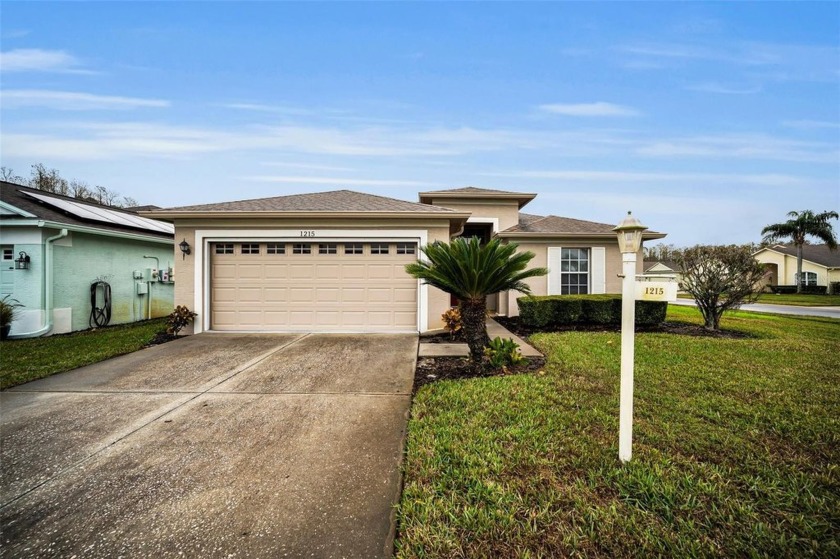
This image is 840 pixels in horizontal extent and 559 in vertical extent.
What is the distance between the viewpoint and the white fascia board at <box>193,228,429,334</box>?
29.0 feet

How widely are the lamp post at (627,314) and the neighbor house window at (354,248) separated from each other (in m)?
7.01

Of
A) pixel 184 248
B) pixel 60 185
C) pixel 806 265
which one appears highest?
pixel 60 185

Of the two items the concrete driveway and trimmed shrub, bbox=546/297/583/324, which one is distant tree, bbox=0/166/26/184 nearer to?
the concrete driveway

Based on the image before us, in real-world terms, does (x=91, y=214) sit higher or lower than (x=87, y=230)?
higher

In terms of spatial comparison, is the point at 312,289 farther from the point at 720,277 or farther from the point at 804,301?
the point at 804,301

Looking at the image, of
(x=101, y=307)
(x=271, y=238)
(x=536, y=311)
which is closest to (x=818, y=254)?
(x=536, y=311)

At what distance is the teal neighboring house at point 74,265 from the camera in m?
8.99

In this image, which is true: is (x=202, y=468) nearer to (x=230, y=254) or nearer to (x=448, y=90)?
(x=230, y=254)

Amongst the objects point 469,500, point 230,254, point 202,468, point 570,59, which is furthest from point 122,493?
point 570,59

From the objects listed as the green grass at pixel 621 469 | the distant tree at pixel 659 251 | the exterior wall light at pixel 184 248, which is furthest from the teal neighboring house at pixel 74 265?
the distant tree at pixel 659 251

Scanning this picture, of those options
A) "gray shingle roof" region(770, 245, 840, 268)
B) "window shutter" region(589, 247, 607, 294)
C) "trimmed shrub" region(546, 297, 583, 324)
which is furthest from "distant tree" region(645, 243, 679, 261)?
"trimmed shrub" region(546, 297, 583, 324)

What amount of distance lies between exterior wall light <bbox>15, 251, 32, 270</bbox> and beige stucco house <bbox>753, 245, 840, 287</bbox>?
4383cm

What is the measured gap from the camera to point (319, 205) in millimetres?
9336

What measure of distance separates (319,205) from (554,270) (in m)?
7.46
